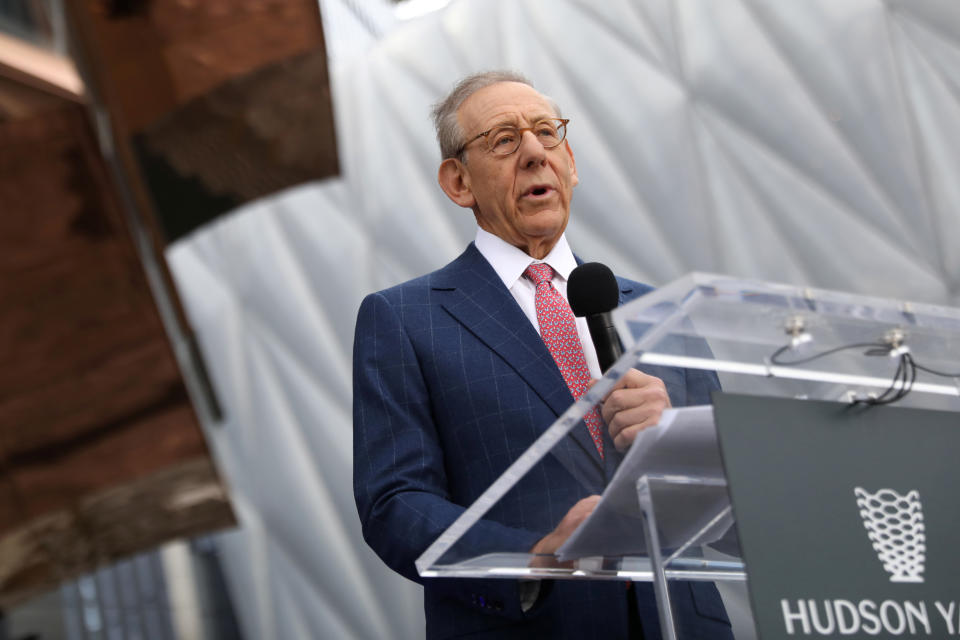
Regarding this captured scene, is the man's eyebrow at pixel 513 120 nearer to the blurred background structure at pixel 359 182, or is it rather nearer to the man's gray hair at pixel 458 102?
the man's gray hair at pixel 458 102

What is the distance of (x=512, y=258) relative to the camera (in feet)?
6.10

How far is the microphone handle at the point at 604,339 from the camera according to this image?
1.37m

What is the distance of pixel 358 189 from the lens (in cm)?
672

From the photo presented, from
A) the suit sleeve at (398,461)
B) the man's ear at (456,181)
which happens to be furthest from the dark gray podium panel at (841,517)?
the man's ear at (456,181)

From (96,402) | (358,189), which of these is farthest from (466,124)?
(358,189)

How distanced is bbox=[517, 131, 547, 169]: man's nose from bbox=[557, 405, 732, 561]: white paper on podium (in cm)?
92

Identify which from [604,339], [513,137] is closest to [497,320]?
[604,339]

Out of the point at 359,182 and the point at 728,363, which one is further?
the point at 359,182

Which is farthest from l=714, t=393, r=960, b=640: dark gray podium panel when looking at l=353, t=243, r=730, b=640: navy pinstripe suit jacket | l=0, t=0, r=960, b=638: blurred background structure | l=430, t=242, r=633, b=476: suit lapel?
l=0, t=0, r=960, b=638: blurred background structure

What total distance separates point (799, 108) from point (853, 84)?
0.98 ft

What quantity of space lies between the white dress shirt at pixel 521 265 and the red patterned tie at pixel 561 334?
0.01 metres

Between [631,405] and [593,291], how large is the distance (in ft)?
1.37

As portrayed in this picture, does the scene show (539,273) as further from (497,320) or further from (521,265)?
(497,320)

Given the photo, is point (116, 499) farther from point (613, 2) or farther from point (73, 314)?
point (613, 2)
